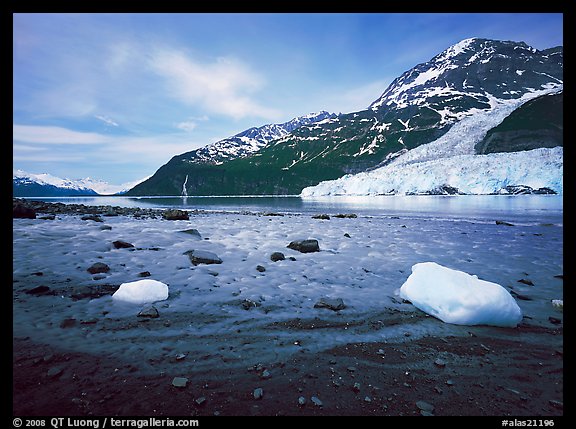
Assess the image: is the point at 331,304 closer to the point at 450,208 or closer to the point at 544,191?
the point at 450,208

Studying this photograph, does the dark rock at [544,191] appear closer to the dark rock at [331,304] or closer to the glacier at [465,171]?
the glacier at [465,171]

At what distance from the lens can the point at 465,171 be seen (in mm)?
62406

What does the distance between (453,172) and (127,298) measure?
73.3 metres

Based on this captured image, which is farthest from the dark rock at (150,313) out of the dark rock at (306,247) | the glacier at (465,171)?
the glacier at (465,171)

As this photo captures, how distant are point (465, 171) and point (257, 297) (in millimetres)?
70788

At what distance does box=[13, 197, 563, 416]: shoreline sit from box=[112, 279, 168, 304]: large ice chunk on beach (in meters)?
0.23

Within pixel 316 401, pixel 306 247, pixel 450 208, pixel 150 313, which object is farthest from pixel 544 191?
pixel 150 313

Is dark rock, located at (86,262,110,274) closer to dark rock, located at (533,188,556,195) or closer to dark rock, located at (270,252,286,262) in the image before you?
dark rock, located at (270,252,286,262)

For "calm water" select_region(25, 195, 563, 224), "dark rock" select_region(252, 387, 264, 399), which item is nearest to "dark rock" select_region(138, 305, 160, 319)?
"dark rock" select_region(252, 387, 264, 399)

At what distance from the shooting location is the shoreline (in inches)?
106
